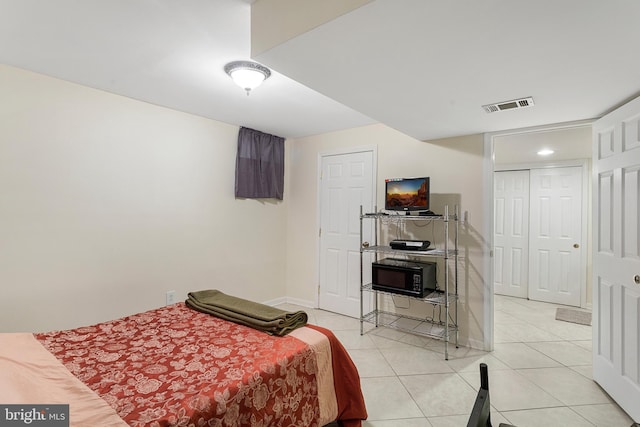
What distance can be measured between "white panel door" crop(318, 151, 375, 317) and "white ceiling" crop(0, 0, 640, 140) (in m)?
1.19

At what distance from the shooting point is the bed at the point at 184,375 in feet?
4.09

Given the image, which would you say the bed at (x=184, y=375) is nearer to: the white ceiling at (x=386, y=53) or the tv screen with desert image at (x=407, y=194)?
the white ceiling at (x=386, y=53)

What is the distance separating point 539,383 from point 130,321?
311 centimetres

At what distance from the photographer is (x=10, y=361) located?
1.43 metres

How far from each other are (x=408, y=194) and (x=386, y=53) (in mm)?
1889

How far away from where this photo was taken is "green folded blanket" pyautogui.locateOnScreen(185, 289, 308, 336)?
1.98 meters

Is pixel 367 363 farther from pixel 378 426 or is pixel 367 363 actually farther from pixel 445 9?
pixel 445 9

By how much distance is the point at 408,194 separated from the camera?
10.8 ft

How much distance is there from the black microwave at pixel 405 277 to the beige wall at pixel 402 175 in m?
0.36

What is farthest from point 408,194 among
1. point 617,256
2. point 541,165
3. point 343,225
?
point 541,165

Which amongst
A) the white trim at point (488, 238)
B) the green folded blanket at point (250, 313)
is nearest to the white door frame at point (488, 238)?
the white trim at point (488, 238)

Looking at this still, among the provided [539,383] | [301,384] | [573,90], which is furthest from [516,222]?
[301,384]

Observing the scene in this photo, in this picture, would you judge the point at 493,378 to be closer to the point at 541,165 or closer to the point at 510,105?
the point at 510,105

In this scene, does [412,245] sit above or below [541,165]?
below
